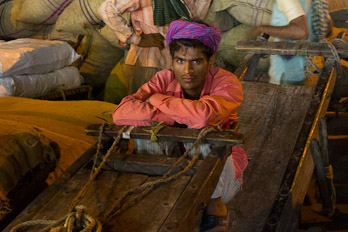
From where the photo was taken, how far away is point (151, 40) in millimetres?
4727

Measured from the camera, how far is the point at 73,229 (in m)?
1.43

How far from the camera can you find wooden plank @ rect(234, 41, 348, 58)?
11.5 feet

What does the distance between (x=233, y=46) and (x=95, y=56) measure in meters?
1.61

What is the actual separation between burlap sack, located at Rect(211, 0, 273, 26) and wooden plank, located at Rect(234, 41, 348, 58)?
97 centimetres

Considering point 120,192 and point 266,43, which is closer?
point 120,192

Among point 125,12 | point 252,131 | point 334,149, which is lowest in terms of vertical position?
point 334,149

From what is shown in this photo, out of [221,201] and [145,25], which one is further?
[145,25]

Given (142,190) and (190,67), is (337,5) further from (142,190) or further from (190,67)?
(142,190)

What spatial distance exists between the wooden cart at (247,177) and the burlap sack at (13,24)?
3.07m

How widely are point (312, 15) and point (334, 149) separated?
4.58 feet

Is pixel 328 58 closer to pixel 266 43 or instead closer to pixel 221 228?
pixel 266 43

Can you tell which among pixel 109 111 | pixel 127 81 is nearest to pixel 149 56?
pixel 127 81

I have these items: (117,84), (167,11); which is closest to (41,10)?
(117,84)

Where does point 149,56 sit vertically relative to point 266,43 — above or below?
below
